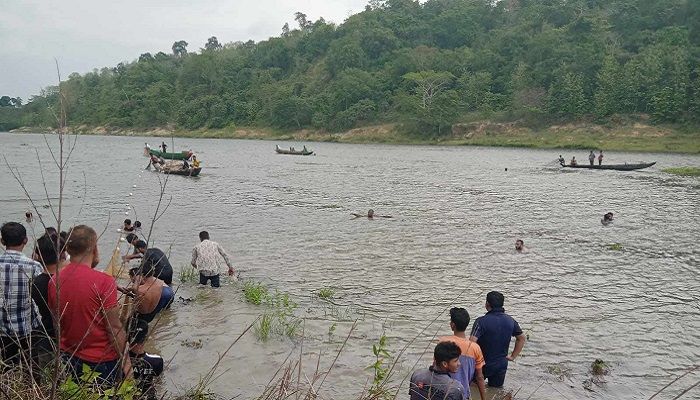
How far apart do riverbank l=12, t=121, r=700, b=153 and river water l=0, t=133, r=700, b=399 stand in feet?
93.3

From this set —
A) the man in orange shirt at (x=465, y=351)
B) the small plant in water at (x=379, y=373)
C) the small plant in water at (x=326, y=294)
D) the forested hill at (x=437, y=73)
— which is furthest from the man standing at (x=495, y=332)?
the forested hill at (x=437, y=73)

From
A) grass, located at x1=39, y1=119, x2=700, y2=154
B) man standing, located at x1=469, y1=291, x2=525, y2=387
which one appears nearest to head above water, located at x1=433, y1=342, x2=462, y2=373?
man standing, located at x1=469, y1=291, x2=525, y2=387

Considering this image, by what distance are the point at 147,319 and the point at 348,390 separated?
280 cm

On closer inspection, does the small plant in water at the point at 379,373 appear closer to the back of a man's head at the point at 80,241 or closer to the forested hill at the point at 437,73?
the back of a man's head at the point at 80,241

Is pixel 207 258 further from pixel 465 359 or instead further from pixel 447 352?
pixel 447 352

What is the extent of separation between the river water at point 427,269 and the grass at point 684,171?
322cm

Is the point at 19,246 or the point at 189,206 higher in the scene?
the point at 19,246

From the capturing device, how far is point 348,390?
7.36 m

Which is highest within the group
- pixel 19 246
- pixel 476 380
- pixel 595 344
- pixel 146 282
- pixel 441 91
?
pixel 441 91

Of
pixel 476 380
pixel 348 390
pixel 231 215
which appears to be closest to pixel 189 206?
pixel 231 215

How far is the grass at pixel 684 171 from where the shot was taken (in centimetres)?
3896

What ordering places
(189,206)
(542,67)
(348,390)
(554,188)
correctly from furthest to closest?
1. (542,67)
2. (554,188)
3. (189,206)
4. (348,390)

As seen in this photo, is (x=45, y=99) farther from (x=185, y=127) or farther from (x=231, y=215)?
(x=185, y=127)

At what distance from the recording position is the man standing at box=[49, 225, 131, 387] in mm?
4207
